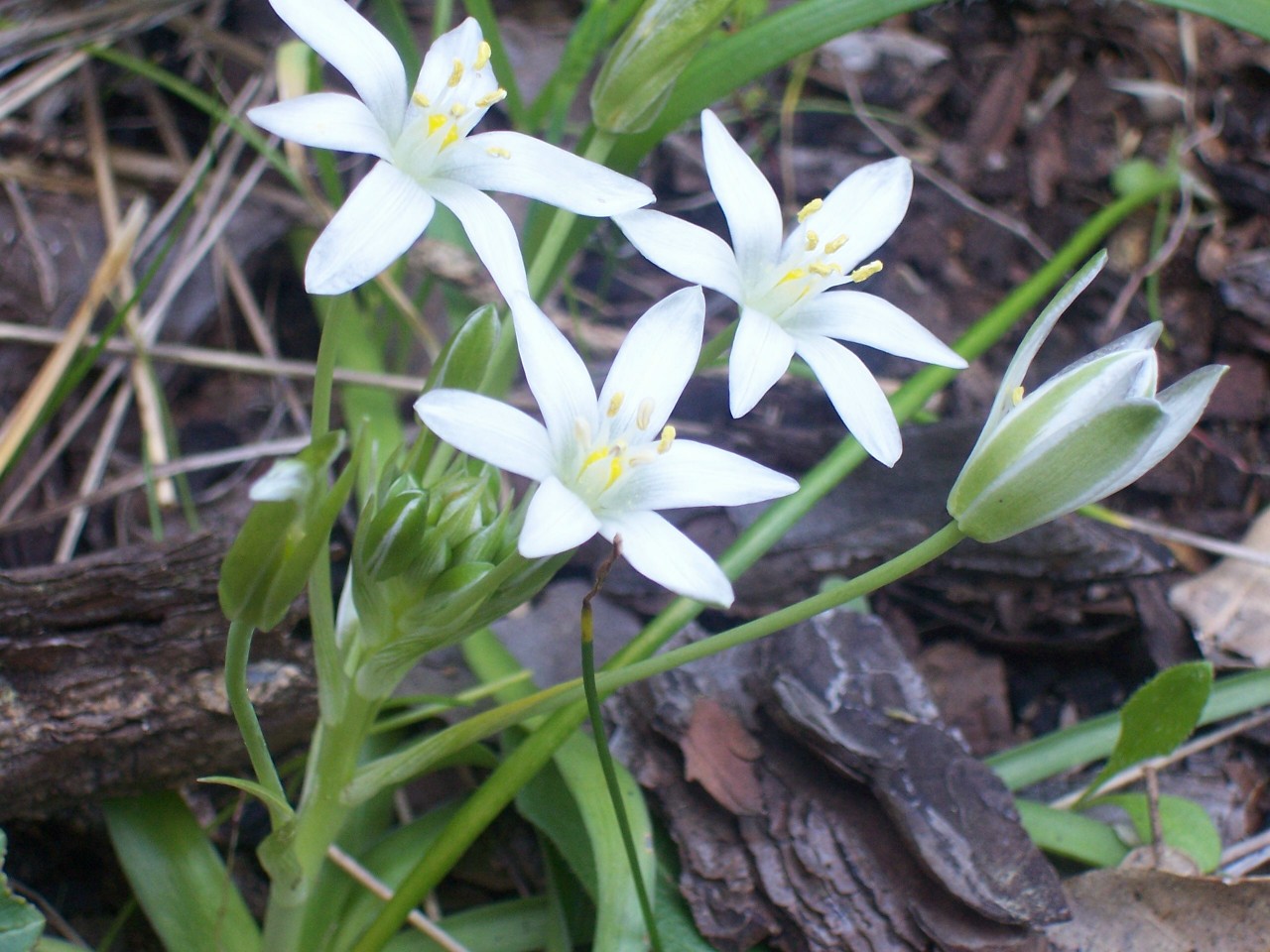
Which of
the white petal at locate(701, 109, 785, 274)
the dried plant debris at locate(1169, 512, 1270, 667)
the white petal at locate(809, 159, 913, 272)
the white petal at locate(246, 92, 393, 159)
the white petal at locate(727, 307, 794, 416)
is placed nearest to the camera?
the white petal at locate(246, 92, 393, 159)

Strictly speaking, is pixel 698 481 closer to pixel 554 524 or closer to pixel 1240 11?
pixel 554 524

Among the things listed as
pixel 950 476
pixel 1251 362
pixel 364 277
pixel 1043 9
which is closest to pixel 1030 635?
pixel 950 476

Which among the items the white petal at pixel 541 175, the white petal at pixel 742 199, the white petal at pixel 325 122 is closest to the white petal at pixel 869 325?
the white petal at pixel 742 199

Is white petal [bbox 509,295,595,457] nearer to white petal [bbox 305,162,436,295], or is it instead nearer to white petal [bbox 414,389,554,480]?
white petal [bbox 414,389,554,480]

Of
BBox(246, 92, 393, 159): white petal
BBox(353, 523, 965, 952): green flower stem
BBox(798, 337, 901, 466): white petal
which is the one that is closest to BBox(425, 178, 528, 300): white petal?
BBox(246, 92, 393, 159): white petal

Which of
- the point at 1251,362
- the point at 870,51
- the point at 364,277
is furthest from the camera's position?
the point at 870,51

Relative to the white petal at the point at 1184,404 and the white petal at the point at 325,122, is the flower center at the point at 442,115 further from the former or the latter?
the white petal at the point at 1184,404

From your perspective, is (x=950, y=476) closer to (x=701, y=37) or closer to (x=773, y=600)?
(x=773, y=600)
